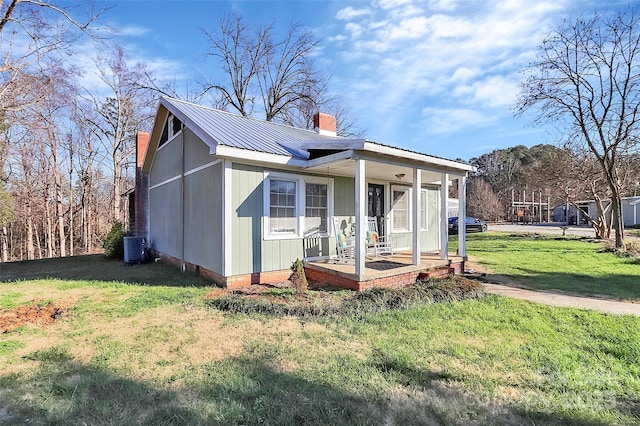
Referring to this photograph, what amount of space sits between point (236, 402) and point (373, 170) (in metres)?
6.34

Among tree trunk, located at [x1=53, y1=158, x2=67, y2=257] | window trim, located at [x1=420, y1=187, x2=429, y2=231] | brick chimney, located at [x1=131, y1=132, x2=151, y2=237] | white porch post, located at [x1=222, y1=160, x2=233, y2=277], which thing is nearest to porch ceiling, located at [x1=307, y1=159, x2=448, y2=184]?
window trim, located at [x1=420, y1=187, x2=429, y2=231]

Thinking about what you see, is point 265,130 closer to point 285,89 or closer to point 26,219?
point 285,89

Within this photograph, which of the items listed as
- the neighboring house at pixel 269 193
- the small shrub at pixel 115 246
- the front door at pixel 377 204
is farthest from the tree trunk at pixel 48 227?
the front door at pixel 377 204

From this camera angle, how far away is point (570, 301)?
235 inches

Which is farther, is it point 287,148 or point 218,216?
point 287,148

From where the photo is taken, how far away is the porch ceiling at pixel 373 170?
6.97 m

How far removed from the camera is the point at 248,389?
112 inches

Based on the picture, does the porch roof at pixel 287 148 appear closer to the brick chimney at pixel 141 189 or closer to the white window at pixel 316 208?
the white window at pixel 316 208

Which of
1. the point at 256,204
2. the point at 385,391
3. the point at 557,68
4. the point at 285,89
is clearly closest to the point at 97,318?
the point at 256,204

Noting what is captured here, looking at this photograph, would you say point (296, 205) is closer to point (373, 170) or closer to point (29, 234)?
point (373, 170)

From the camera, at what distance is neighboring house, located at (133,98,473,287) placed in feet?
21.1

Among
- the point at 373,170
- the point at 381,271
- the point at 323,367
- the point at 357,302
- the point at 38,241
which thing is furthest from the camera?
the point at 38,241

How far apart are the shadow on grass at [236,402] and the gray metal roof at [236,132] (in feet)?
13.7

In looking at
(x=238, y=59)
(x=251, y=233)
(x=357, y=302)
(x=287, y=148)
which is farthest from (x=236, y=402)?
(x=238, y=59)
